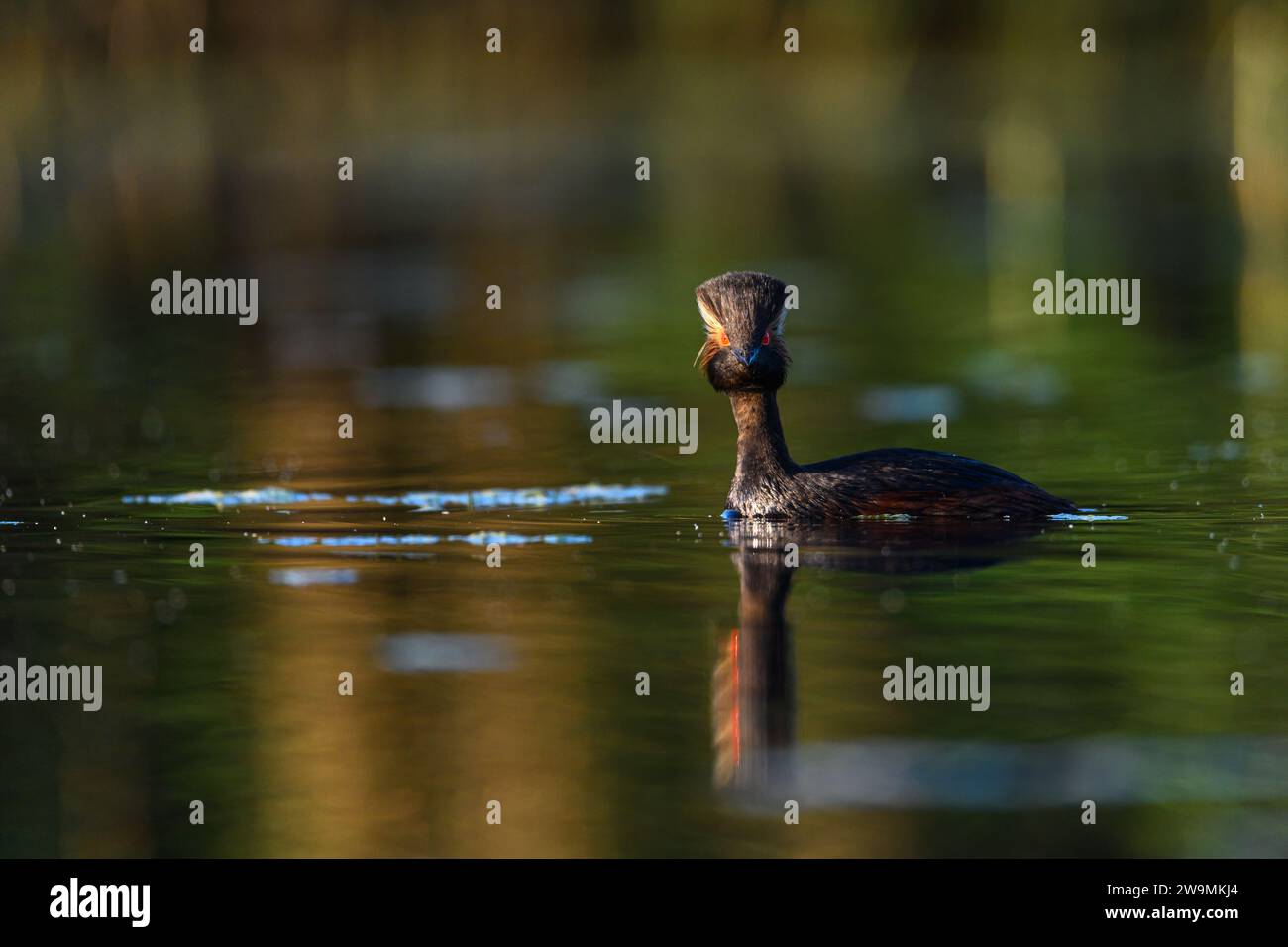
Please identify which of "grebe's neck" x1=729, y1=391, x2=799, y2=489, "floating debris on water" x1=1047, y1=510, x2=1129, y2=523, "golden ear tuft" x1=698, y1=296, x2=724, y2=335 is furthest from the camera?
"grebe's neck" x1=729, y1=391, x2=799, y2=489

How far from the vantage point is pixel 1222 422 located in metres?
17.4

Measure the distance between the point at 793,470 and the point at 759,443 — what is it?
0.83 ft

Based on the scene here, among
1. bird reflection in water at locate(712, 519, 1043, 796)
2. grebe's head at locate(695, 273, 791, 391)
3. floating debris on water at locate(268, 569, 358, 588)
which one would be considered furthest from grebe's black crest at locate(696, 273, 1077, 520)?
floating debris on water at locate(268, 569, 358, 588)

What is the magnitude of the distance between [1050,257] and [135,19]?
69.6ft

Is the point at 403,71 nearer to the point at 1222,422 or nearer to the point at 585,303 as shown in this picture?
the point at 585,303

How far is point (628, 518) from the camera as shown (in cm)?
1404

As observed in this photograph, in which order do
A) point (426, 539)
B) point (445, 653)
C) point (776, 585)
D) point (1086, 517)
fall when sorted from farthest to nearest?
1. point (1086, 517)
2. point (426, 539)
3. point (776, 585)
4. point (445, 653)

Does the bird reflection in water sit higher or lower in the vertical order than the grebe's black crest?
lower

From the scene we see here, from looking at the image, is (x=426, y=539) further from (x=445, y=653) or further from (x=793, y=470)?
(x=445, y=653)

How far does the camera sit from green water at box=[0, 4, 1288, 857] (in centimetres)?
848

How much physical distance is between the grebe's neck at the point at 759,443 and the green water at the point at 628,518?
58cm

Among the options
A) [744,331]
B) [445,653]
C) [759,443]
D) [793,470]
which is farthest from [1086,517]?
[445,653]

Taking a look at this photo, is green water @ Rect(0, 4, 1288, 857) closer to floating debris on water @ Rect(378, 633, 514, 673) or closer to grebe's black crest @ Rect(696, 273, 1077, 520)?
floating debris on water @ Rect(378, 633, 514, 673)

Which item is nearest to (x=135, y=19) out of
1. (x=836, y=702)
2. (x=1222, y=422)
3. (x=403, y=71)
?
(x=403, y=71)
